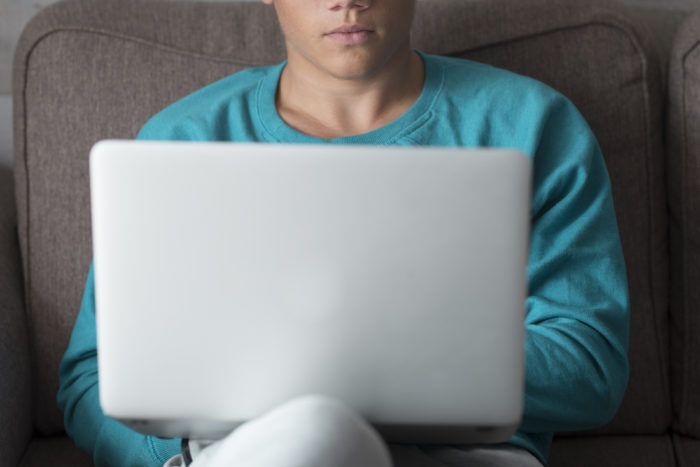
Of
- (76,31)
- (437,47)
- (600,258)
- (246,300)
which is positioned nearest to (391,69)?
(437,47)

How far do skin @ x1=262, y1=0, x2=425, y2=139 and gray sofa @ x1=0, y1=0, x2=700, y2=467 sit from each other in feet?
0.68

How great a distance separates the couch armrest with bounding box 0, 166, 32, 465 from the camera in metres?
1.11

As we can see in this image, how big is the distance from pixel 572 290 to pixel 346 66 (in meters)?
0.42

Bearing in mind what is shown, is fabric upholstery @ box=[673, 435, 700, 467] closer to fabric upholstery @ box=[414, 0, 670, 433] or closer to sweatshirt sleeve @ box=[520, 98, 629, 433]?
fabric upholstery @ box=[414, 0, 670, 433]

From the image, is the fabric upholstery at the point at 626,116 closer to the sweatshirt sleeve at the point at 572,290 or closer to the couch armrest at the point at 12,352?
the sweatshirt sleeve at the point at 572,290

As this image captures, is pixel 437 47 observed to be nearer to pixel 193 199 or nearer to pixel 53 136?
pixel 53 136

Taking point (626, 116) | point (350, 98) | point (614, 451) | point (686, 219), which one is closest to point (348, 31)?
point (350, 98)

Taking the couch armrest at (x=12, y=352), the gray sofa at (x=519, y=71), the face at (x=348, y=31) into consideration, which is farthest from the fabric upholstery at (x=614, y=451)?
the couch armrest at (x=12, y=352)

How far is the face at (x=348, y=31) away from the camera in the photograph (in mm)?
1040

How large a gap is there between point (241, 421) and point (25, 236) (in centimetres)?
84

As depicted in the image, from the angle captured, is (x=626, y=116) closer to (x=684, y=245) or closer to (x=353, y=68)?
(x=684, y=245)

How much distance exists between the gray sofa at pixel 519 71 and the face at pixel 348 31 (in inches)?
11.0

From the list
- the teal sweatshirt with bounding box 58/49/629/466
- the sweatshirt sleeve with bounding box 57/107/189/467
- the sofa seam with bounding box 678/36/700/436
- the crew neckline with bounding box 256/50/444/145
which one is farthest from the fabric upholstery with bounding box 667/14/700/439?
the sweatshirt sleeve with bounding box 57/107/189/467

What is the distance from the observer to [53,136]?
130cm
